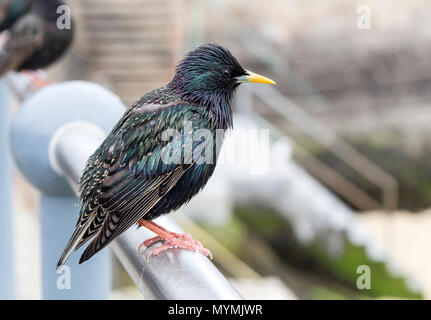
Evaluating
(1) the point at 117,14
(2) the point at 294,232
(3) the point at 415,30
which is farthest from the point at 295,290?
(3) the point at 415,30

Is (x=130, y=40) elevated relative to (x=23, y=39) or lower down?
elevated

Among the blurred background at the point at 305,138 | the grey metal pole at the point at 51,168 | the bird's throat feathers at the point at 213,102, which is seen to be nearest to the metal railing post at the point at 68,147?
the grey metal pole at the point at 51,168

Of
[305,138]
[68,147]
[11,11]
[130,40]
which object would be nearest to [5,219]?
[68,147]

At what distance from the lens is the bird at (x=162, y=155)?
687 millimetres

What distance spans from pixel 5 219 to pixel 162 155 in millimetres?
845

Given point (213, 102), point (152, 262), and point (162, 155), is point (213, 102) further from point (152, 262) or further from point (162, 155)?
point (152, 262)

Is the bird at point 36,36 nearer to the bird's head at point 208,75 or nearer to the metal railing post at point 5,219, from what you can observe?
the metal railing post at point 5,219

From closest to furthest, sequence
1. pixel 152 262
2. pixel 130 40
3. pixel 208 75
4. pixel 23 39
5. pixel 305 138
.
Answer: pixel 152 262 → pixel 208 75 → pixel 23 39 → pixel 130 40 → pixel 305 138

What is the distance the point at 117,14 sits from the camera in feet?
17.3

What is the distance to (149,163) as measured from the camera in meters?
0.72

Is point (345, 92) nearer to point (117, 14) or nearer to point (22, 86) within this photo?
point (117, 14)

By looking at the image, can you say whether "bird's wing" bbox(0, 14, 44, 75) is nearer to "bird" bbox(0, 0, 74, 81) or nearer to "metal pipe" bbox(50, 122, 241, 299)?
"bird" bbox(0, 0, 74, 81)

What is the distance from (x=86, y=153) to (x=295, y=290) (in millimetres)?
4557

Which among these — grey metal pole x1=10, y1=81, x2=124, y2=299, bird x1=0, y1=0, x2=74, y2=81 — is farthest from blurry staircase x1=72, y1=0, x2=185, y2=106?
grey metal pole x1=10, y1=81, x2=124, y2=299
